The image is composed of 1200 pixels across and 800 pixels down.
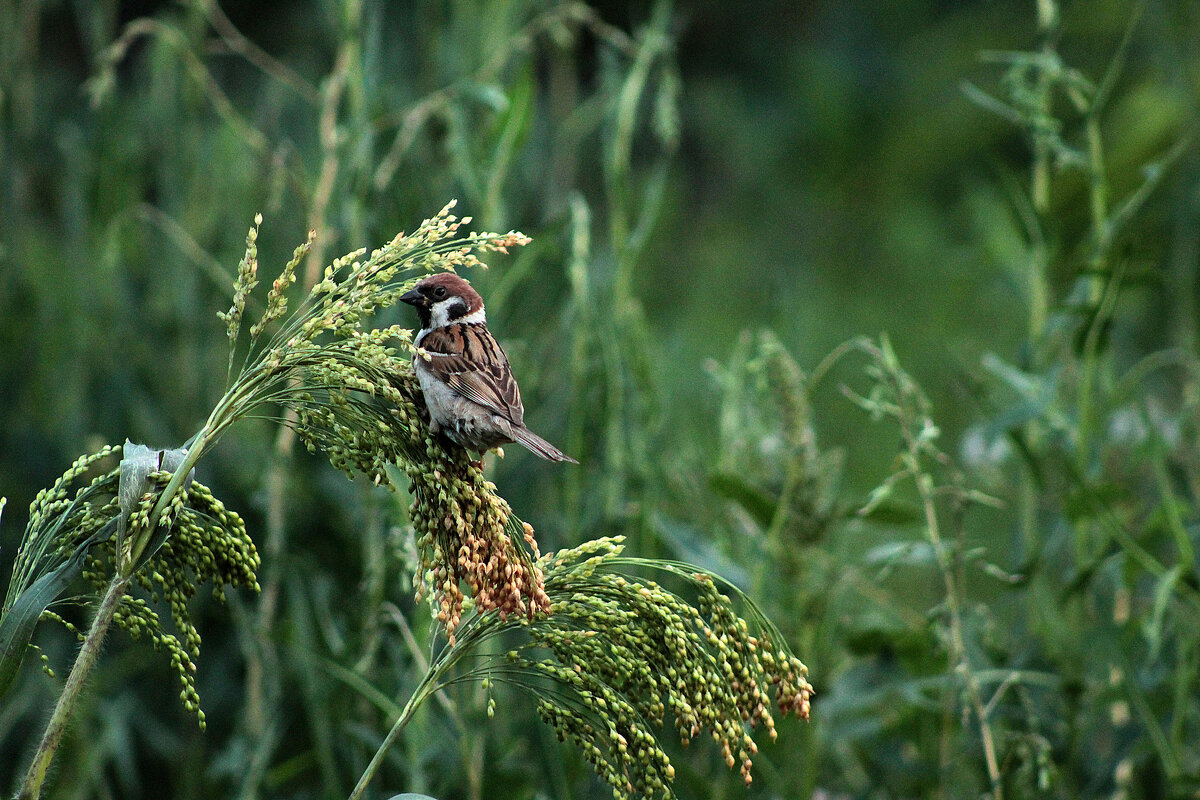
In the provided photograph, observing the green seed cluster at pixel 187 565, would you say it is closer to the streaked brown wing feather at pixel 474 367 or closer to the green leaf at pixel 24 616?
the green leaf at pixel 24 616

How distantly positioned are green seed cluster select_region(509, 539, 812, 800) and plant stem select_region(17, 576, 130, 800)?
30 centimetres

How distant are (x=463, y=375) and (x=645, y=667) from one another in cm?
39

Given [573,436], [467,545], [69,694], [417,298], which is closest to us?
[69,694]

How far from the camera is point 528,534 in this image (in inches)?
38.0

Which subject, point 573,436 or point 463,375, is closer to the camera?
point 463,375

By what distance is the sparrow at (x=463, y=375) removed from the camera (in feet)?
3.64

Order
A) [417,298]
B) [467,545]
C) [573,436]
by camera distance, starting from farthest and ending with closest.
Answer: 1. [573,436]
2. [417,298]
3. [467,545]

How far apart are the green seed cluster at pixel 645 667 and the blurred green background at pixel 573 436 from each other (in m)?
0.66

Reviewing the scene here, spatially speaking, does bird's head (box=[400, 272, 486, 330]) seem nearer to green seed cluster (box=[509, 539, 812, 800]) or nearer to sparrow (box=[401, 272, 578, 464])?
sparrow (box=[401, 272, 578, 464])

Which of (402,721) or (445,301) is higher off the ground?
(445,301)

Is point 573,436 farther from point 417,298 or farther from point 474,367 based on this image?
point 474,367

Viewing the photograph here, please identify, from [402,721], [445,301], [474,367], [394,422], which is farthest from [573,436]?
[402,721]

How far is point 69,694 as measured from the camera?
804mm

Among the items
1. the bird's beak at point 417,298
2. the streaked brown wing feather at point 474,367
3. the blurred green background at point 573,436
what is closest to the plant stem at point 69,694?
the streaked brown wing feather at point 474,367
